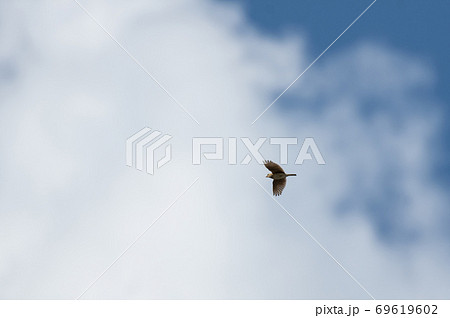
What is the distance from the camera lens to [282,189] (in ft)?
70.1

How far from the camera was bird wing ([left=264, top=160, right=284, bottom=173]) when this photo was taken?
20.8 metres

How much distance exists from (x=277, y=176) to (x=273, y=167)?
438 millimetres

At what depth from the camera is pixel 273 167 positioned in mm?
20875

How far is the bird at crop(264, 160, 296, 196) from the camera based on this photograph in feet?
68.3

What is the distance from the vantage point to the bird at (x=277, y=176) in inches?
820

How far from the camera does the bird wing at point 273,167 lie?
20.8 metres
